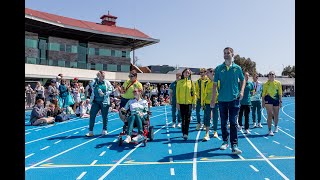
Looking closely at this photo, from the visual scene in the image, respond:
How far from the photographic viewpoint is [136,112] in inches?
313

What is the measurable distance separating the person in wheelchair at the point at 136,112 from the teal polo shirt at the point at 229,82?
7.76ft

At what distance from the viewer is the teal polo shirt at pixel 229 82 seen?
6.52 metres

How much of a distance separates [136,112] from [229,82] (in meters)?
2.69

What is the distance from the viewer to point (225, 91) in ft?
21.6

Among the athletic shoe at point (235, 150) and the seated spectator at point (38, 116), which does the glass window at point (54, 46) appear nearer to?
the seated spectator at point (38, 116)

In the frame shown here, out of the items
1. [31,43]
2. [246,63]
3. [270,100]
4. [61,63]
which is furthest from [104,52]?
[246,63]

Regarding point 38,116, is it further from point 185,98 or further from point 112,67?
point 112,67

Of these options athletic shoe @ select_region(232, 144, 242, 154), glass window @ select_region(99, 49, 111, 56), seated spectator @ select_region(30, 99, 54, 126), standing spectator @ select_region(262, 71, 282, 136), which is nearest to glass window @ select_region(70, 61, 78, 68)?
glass window @ select_region(99, 49, 111, 56)

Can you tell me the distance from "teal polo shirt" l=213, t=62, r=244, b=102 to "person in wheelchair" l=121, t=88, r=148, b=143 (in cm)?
236

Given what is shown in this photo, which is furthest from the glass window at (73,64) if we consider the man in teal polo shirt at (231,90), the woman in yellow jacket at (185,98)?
the man in teal polo shirt at (231,90)

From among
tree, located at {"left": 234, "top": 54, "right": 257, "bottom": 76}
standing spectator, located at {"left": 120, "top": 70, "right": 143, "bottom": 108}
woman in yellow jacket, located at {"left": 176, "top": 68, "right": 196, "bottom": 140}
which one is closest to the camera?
woman in yellow jacket, located at {"left": 176, "top": 68, "right": 196, "bottom": 140}

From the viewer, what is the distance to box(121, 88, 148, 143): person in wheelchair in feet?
25.5

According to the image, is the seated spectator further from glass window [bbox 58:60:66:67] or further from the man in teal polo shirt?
glass window [bbox 58:60:66:67]
